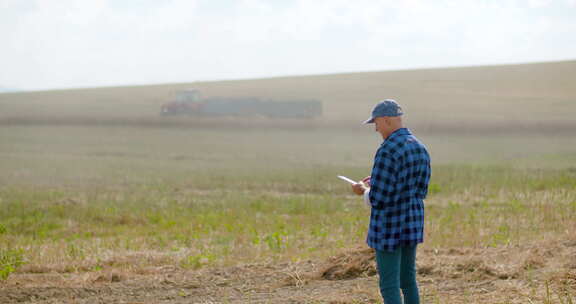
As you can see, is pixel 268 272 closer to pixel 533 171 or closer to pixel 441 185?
pixel 441 185

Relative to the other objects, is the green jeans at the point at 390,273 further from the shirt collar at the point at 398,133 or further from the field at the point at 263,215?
the field at the point at 263,215

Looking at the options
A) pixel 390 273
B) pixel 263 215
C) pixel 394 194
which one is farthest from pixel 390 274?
pixel 263 215

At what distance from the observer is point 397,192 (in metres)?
4.79

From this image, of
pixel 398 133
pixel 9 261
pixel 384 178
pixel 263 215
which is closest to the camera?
pixel 384 178

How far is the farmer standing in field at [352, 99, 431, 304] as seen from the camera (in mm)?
4750

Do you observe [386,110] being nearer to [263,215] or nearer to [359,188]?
[359,188]

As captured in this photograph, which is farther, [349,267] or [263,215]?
[263,215]

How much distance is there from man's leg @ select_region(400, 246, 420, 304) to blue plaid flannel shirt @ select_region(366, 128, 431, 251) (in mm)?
182

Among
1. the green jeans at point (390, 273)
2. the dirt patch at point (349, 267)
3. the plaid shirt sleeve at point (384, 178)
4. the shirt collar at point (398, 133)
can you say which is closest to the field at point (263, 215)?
the dirt patch at point (349, 267)

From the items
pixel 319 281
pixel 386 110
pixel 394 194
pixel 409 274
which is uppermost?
pixel 386 110

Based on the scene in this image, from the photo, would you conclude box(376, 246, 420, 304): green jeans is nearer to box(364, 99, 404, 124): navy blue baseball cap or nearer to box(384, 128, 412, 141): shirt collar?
box(384, 128, 412, 141): shirt collar

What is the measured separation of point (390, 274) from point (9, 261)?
593 cm

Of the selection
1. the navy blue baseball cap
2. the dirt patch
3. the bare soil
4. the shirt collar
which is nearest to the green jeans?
the shirt collar

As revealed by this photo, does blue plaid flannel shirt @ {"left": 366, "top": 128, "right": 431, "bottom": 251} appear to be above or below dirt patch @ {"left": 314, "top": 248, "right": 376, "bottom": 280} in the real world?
above
